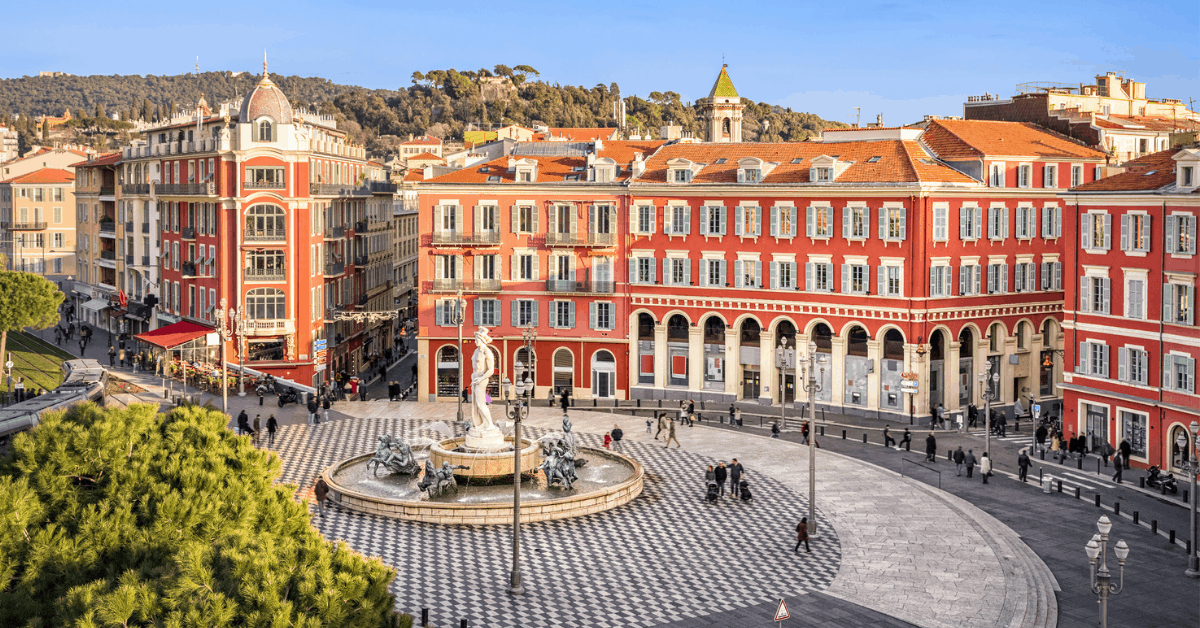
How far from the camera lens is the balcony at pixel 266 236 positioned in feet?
244

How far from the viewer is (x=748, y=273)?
229 ft

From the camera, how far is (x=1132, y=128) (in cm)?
7469

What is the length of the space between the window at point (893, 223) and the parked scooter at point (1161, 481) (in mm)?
19342

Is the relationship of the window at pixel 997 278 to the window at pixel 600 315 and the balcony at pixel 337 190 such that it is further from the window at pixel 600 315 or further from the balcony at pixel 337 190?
the balcony at pixel 337 190

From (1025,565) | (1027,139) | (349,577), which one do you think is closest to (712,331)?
(1027,139)

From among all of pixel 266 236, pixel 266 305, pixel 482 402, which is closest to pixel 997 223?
pixel 482 402

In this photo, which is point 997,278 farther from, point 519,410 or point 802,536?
point 519,410

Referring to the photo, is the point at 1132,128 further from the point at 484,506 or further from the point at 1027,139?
the point at 484,506

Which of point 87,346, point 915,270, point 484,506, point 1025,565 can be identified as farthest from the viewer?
point 87,346

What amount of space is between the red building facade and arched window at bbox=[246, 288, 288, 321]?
146 ft

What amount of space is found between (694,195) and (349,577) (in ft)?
171

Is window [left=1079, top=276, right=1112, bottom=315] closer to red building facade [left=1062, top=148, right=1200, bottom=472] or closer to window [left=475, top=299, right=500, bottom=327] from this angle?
red building facade [left=1062, top=148, right=1200, bottom=472]

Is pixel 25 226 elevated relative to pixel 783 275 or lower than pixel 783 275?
elevated

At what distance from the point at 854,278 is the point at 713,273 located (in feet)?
26.9
